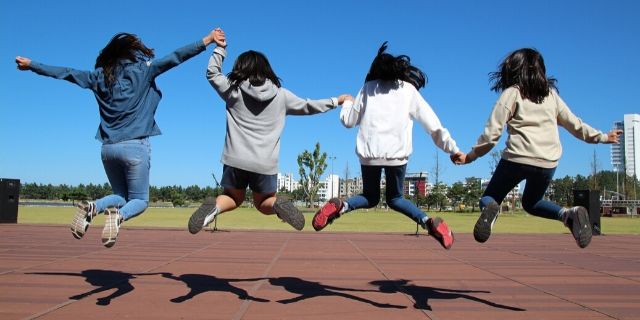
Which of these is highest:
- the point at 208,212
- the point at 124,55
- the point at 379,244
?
the point at 124,55

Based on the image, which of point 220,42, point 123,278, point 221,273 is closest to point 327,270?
point 221,273

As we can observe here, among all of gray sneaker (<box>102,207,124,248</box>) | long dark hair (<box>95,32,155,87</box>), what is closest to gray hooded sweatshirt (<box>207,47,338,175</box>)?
long dark hair (<box>95,32,155,87</box>)

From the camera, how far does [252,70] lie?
4.73 m

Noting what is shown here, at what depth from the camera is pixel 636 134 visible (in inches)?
5172

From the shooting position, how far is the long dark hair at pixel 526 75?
4.48 m

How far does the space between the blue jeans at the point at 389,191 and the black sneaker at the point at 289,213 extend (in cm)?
56

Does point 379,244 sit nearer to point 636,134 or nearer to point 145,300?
point 145,300

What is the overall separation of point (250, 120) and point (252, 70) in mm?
506

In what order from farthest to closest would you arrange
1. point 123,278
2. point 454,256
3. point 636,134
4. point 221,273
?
point 636,134, point 454,256, point 221,273, point 123,278

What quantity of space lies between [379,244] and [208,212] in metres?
8.43

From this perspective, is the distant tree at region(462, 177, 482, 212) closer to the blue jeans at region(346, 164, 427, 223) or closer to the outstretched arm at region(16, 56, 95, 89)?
the blue jeans at region(346, 164, 427, 223)

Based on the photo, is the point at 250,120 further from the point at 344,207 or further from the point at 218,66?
the point at 344,207

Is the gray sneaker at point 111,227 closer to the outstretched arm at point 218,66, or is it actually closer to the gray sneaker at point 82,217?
the gray sneaker at point 82,217

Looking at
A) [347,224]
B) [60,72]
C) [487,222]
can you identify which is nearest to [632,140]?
[347,224]
